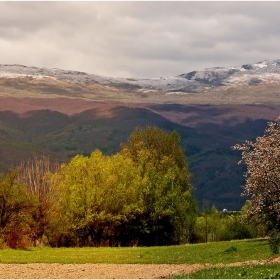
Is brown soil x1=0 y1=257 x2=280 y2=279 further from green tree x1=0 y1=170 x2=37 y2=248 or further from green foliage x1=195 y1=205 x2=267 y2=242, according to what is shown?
green foliage x1=195 y1=205 x2=267 y2=242

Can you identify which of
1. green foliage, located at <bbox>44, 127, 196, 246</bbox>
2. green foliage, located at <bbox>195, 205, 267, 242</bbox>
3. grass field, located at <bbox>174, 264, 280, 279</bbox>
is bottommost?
green foliage, located at <bbox>195, 205, 267, 242</bbox>

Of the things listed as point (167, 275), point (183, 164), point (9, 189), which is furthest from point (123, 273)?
point (183, 164)

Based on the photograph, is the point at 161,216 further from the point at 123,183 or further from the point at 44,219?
the point at 44,219

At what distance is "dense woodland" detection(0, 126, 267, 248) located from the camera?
67.3 m

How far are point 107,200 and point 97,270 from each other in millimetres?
37785

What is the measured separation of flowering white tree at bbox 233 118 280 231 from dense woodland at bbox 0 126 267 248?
2763 centimetres

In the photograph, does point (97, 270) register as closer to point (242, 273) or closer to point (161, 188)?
point (242, 273)

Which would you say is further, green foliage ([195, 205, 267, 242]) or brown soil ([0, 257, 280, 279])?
green foliage ([195, 205, 267, 242])

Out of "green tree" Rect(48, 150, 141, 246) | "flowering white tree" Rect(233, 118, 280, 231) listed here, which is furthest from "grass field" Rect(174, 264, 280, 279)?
"green tree" Rect(48, 150, 141, 246)

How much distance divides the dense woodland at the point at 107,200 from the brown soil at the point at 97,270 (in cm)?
2446

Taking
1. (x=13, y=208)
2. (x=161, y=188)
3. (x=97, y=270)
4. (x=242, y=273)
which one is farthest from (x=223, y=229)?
(x=242, y=273)

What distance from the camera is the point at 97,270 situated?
38750 millimetres

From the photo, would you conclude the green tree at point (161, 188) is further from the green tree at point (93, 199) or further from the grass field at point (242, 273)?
the grass field at point (242, 273)

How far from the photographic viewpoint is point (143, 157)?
84500mm
